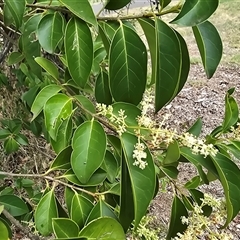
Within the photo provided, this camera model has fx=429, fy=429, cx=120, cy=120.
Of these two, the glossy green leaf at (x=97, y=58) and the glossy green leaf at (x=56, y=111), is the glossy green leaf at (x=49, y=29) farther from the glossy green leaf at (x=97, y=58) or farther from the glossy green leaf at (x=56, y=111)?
the glossy green leaf at (x=97, y=58)

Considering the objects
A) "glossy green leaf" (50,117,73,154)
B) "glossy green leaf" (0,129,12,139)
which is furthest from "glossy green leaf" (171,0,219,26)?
"glossy green leaf" (0,129,12,139)

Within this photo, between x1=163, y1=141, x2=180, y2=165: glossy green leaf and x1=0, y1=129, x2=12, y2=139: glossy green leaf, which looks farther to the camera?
x1=0, y1=129, x2=12, y2=139: glossy green leaf

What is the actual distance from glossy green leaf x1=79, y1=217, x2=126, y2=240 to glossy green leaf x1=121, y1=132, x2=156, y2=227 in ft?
0.11

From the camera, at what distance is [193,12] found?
586 mm

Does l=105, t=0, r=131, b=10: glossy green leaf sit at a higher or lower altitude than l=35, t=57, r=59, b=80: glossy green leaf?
higher

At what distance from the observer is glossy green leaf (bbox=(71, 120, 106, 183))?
686 mm

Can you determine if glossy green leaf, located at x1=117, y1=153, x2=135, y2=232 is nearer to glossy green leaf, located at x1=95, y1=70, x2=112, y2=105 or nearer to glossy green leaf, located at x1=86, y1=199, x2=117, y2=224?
glossy green leaf, located at x1=86, y1=199, x2=117, y2=224

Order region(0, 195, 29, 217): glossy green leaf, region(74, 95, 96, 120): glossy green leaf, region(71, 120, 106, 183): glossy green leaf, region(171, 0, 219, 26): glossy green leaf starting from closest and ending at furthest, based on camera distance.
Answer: region(171, 0, 219, 26): glossy green leaf < region(71, 120, 106, 183): glossy green leaf < region(74, 95, 96, 120): glossy green leaf < region(0, 195, 29, 217): glossy green leaf

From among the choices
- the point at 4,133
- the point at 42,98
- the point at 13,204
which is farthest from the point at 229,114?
the point at 4,133

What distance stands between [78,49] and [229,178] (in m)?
0.32

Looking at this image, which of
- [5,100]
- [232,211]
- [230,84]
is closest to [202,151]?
[232,211]

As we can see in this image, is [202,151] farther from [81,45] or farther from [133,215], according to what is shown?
[81,45]

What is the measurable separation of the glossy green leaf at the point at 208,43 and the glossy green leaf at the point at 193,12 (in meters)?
0.09

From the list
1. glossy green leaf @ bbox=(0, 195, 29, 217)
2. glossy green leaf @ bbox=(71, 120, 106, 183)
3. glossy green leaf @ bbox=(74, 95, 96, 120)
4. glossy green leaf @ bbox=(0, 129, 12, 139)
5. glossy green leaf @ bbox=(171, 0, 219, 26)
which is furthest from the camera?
glossy green leaf @ bbox=(0, 129, 12, 139)
